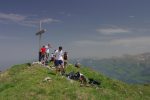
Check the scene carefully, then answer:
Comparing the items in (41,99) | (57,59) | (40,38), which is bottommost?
(41,99)

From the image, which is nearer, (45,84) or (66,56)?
(45,84)

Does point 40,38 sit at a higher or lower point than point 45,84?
higher

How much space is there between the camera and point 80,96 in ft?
76.4

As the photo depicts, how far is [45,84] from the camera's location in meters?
26.8

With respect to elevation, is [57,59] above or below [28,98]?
above

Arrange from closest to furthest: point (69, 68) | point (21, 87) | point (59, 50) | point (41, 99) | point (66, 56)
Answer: point (41, 99) < point (21, 87) < point (59, 50) < point (66, 56) < point (69, 68)

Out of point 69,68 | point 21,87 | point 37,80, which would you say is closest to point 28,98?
point 21,87

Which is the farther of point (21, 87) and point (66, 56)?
point (66, 56)

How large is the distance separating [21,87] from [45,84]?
2116 millimetres

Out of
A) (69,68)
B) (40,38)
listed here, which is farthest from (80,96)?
(40,38)

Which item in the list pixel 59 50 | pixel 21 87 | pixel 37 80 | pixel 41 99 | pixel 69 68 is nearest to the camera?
pixel 41 99

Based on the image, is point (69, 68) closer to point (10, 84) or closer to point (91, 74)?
point (91, 74)

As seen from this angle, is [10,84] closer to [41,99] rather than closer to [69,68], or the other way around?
[41,99]

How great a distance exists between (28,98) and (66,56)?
17.0 meters
